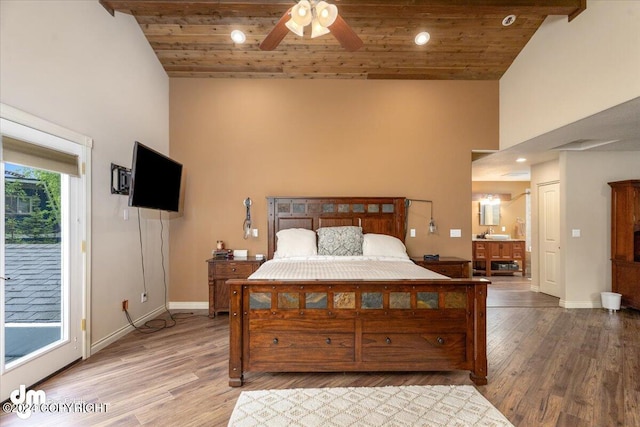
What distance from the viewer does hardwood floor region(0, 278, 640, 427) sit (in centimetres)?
208

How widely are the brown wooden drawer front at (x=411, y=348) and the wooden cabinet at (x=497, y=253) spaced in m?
5.63

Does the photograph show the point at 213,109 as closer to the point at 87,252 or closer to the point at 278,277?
the point at 87,252

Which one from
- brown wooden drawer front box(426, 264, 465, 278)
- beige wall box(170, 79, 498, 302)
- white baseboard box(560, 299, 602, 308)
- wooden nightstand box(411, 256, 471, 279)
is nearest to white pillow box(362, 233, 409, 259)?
wooden nightstand box(411, 256, 471, 279)

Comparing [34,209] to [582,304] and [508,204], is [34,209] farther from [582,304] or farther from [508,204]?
[508,204]

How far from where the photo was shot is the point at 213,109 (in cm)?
460

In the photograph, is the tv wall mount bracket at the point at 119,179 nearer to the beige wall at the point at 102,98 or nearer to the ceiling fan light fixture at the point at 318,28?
the beige wall at the point at 102,98

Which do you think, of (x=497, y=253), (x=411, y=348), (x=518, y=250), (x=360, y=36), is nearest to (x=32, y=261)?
(x=411, y=348)

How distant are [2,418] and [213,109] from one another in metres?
3.98

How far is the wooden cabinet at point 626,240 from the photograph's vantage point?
173 inches

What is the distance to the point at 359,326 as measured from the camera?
8.18 ft

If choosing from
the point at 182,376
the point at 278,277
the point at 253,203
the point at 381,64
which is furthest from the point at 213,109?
Result: the point at 182,376

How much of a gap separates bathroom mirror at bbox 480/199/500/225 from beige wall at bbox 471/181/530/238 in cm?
10

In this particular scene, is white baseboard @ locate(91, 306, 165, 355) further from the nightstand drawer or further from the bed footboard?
the bed footboard

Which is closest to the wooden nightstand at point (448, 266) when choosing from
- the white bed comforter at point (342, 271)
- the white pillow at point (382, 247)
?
the white pillow at point (382, 247)
